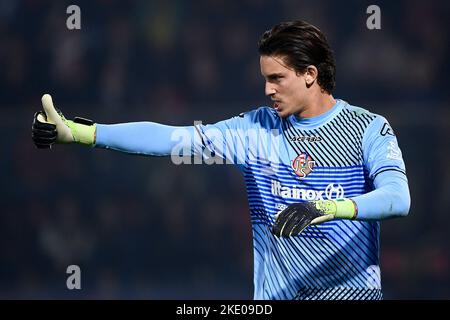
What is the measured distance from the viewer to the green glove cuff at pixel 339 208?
5.38 metres

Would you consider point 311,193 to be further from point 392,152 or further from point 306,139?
point 392,152

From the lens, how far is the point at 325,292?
20.1 feet

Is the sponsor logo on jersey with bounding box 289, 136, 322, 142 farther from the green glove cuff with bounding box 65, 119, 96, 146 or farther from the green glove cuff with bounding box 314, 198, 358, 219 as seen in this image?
the green glove cuff with bounding box 65, 119, 96, 146

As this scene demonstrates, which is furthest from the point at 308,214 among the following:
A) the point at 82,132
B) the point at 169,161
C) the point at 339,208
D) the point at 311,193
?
the point at 169,161

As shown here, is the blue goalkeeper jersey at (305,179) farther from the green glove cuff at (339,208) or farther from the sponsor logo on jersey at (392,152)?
the green glove cuff at (339,208)

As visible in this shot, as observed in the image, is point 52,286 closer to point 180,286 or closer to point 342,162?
point 180,286

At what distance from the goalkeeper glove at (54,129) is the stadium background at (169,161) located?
5744 millimetres

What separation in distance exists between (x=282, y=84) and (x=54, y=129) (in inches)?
54.0

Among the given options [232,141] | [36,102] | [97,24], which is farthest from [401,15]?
[232,141]

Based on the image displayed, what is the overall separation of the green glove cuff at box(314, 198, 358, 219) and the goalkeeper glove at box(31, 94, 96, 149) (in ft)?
4.97

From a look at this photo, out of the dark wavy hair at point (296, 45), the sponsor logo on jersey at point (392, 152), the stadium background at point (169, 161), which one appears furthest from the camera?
the stadium background at point (169, 161)

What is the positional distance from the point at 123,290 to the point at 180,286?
669 millimetres

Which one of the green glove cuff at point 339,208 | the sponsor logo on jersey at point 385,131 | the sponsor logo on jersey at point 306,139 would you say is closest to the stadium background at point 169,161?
the sponsor logo on jersey at point 306,139

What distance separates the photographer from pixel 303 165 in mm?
6148
